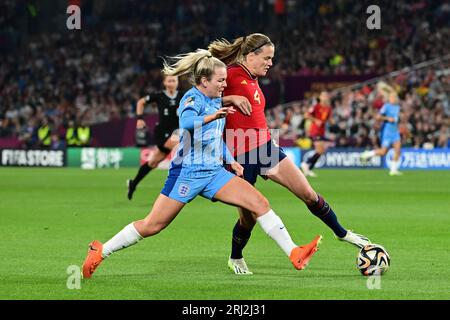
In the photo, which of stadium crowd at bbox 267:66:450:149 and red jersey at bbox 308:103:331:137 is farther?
stadium crowd at bbox 267:66:450:149

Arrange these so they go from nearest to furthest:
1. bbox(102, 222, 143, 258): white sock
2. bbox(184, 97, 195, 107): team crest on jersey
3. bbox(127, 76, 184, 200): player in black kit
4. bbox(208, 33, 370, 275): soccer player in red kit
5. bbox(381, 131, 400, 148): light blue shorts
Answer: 1. bbox(184, 97, 195, 107): team crest on jersey
2. bbox(102, 222, 143, 258): white sock
3. bbox(208, 33, 370, 275): soccer player in red kit
4. bbox(127, 76, 184, 200): player in black kit
5. bbox(381, 131, 400, 148): light blue shorts

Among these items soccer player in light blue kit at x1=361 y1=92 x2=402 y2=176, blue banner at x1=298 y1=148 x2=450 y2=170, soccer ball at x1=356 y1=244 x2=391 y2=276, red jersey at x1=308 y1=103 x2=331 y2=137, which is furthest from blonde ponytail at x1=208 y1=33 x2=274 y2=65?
blue banner at x1=298 y1=148 x2=450 y2=170

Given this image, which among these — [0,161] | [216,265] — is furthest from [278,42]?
[216,265]

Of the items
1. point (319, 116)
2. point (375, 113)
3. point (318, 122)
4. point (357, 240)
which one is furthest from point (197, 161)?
point (375, 113)

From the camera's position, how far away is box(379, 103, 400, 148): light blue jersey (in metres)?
28.9

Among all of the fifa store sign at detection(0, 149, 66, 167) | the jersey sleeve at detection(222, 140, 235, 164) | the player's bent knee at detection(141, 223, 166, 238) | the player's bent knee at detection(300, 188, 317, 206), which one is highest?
the jersey sleeve at detection(222, 140, 235, 164)

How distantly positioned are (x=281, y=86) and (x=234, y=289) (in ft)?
96.3

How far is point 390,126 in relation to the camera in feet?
95.2

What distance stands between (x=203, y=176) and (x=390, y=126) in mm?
20165

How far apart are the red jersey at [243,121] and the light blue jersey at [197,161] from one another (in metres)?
0.82

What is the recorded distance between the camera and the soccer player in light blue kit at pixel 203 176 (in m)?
9.41

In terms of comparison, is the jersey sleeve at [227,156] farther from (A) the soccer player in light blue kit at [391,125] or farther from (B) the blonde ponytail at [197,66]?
(A) the soccer player in light blue kit at [391,125]

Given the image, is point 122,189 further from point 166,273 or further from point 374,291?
point 374,291

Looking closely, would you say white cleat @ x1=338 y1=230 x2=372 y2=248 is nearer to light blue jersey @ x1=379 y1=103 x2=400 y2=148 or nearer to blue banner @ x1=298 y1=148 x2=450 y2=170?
light blue jersey @ x1=379 y1=103 x2=400 y2=148
